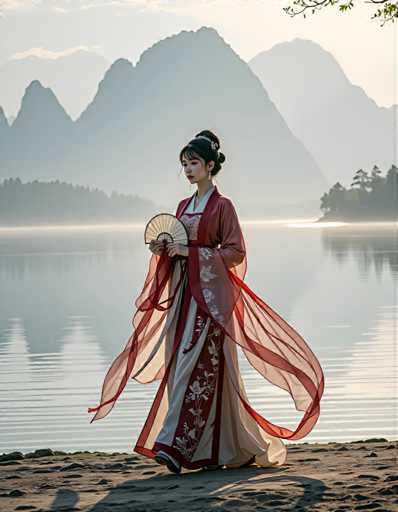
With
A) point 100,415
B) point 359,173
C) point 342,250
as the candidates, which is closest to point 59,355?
point 100,415

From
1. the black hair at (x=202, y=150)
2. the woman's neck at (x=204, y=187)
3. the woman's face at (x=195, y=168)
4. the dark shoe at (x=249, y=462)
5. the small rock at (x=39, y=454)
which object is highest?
the black hair at (x=202, y=150)

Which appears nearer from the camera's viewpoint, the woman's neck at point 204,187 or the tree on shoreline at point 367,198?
the woman's neck at point 204,187

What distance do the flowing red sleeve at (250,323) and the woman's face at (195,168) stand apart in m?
0.15

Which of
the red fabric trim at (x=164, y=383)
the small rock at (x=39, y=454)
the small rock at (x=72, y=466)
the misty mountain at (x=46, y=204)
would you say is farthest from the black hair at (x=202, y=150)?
the misty mountain at (x=46, y=204)

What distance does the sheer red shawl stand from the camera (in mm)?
4535

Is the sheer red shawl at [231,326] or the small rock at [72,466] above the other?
the sheer red shawl at [231,326]

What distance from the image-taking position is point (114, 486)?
13.5 feet

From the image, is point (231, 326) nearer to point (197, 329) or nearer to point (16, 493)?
point (197, 329)

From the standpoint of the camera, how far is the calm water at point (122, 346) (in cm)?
712

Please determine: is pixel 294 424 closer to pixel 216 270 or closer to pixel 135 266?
pixel 216 270

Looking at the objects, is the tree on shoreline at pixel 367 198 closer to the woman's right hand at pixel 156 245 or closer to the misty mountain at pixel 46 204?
the misty mountain at pixel 46 204

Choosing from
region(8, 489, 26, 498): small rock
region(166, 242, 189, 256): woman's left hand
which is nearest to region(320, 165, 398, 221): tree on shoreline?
region(166, 242, 189, 256): woman's left hand

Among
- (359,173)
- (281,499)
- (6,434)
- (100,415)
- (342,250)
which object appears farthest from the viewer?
(359,173)

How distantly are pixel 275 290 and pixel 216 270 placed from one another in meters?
15.3
